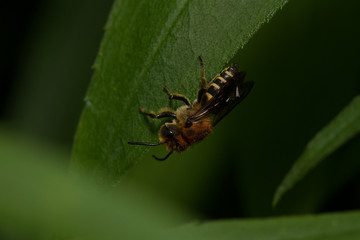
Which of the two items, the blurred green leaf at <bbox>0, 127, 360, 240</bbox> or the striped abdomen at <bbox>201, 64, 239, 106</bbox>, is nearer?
the blurred green leaf at <bbox>0, 127, 360, 240</bbox>

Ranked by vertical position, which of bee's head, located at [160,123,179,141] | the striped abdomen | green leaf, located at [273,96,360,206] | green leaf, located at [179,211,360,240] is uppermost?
the striped abdomen

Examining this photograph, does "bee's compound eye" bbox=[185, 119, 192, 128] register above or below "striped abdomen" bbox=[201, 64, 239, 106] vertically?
below

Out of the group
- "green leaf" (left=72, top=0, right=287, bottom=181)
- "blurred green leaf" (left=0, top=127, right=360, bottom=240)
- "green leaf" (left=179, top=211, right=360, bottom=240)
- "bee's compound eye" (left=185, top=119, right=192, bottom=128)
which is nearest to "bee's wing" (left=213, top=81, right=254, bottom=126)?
"bee's compound eye" (left=185, top=119, right=192, bottom=128)

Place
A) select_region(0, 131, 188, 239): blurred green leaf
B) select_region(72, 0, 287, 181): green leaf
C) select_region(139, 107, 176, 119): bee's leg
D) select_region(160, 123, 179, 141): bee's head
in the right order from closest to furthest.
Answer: select_region(0, 131, 188, 239): blurred green leaf < select_region(72, 0, 287, 181): green leaf < select_region(139, 107, 176, 119): bee's leg < select_region(160, 123, 179, 141): bee's head

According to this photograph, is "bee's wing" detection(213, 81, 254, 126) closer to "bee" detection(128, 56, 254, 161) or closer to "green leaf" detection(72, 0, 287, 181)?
"bee" detection(128, 56, 254, 161)

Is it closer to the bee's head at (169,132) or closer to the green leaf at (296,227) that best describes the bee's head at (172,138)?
the bee's head at (169,132)

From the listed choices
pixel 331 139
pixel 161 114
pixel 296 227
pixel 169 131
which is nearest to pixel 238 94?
pixel 169 131
